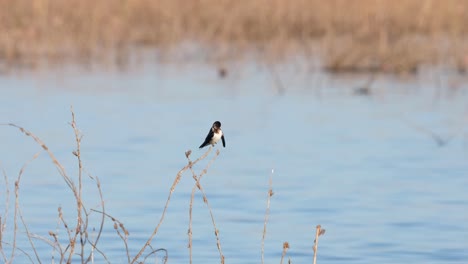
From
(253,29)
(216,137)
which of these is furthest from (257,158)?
(253,29)

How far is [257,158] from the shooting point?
421 inches

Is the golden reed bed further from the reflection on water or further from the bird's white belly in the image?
the bird's white belly

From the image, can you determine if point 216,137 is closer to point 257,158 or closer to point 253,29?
point 257,158

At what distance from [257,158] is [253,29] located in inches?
345

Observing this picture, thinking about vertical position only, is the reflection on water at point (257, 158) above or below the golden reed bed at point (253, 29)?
below

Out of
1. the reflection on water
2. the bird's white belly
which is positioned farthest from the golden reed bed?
the bird's white belly

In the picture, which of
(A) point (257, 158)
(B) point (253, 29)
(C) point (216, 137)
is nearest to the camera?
(C) point (216, 137)

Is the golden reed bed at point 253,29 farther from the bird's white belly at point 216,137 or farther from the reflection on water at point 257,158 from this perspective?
the bird's white belly at point 216,137

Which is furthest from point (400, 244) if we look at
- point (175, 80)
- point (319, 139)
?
point (175, 80)

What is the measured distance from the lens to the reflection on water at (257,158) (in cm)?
734

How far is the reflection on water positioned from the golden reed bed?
95cm

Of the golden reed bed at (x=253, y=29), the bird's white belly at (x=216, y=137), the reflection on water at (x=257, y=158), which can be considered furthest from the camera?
the golden reed bed at (x=253, y=29)

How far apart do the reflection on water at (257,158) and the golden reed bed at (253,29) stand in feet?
3.11

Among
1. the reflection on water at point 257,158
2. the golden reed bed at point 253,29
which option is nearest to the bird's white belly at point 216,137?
the reflection on water at point 257,158
